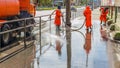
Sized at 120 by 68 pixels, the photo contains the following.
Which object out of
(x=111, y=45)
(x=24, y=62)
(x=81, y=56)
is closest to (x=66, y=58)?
(x=81, y=56)

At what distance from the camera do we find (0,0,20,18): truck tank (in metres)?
15.4

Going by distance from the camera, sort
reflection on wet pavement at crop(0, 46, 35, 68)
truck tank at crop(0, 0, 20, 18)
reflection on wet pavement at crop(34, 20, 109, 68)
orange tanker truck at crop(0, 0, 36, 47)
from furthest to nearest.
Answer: truck tank at crop(0, 0, 20, 18)
orange tanker truck at crop(0, 0, 36, 47)
reflection on wet pavement at crop(34, 20, 109, 68)
reflection on wet pavement at crop(0, 46, 35, 68)

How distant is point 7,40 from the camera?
1565 cm

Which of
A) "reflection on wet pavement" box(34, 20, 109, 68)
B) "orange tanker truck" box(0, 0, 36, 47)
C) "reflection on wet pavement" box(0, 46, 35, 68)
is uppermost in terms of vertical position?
"orange tanker truck" box(0, 0, 36, 47)

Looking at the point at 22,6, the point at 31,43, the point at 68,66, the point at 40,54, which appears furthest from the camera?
the point at 22,6

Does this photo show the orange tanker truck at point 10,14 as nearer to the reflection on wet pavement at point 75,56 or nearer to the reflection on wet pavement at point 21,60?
the reflection on wet pavement at point 21,60

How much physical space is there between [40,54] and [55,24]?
36.5 feet

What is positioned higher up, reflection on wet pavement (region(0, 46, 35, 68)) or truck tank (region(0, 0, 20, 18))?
A: truck tank (region(0, 0, 20, 18))

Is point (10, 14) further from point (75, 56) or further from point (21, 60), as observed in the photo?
point (21, 60)

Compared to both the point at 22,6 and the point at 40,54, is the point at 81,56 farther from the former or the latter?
the point at 22,6

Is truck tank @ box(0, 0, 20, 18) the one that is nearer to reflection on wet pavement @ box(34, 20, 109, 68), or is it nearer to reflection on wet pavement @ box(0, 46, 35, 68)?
reflection on wet pavement @ box(34, 20, 109, 68)

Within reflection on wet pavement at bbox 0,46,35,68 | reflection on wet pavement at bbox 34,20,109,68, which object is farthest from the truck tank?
reflection on wet pavement at bbox 0,46,35,68

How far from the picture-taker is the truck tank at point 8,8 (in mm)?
15414

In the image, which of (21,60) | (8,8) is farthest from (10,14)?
(21,60)
